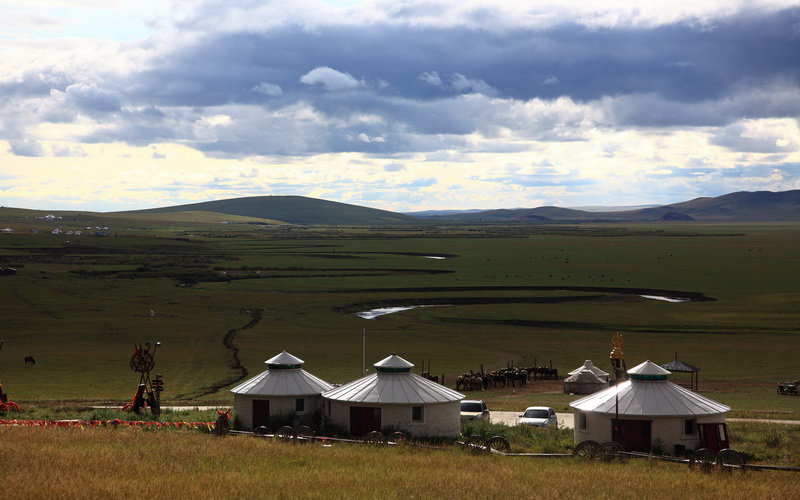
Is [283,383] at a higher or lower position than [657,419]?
higher

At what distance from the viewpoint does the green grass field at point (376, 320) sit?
189ft

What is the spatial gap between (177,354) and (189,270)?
63.7 metres

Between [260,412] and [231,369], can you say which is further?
[231,369]

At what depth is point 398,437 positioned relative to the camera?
33188mm

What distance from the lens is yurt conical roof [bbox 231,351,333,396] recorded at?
36.4 meters

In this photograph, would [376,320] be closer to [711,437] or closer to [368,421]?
[368,421]

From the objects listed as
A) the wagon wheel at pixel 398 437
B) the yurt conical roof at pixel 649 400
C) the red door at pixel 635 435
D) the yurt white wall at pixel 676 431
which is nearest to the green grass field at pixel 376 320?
the yurt conical roof at pixel 649 400

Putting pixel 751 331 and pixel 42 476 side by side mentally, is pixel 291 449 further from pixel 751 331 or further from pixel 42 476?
pixel 751 331

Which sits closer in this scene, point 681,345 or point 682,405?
point 682,405

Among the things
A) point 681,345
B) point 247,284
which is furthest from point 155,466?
point 247,284

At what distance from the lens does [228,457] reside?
2777 cm

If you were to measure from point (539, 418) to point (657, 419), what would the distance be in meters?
7.49

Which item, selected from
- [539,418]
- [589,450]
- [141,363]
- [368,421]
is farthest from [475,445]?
[141,363]

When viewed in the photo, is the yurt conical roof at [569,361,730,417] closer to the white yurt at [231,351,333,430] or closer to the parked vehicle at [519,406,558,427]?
the parked vehicle at [519,406,558,427]
